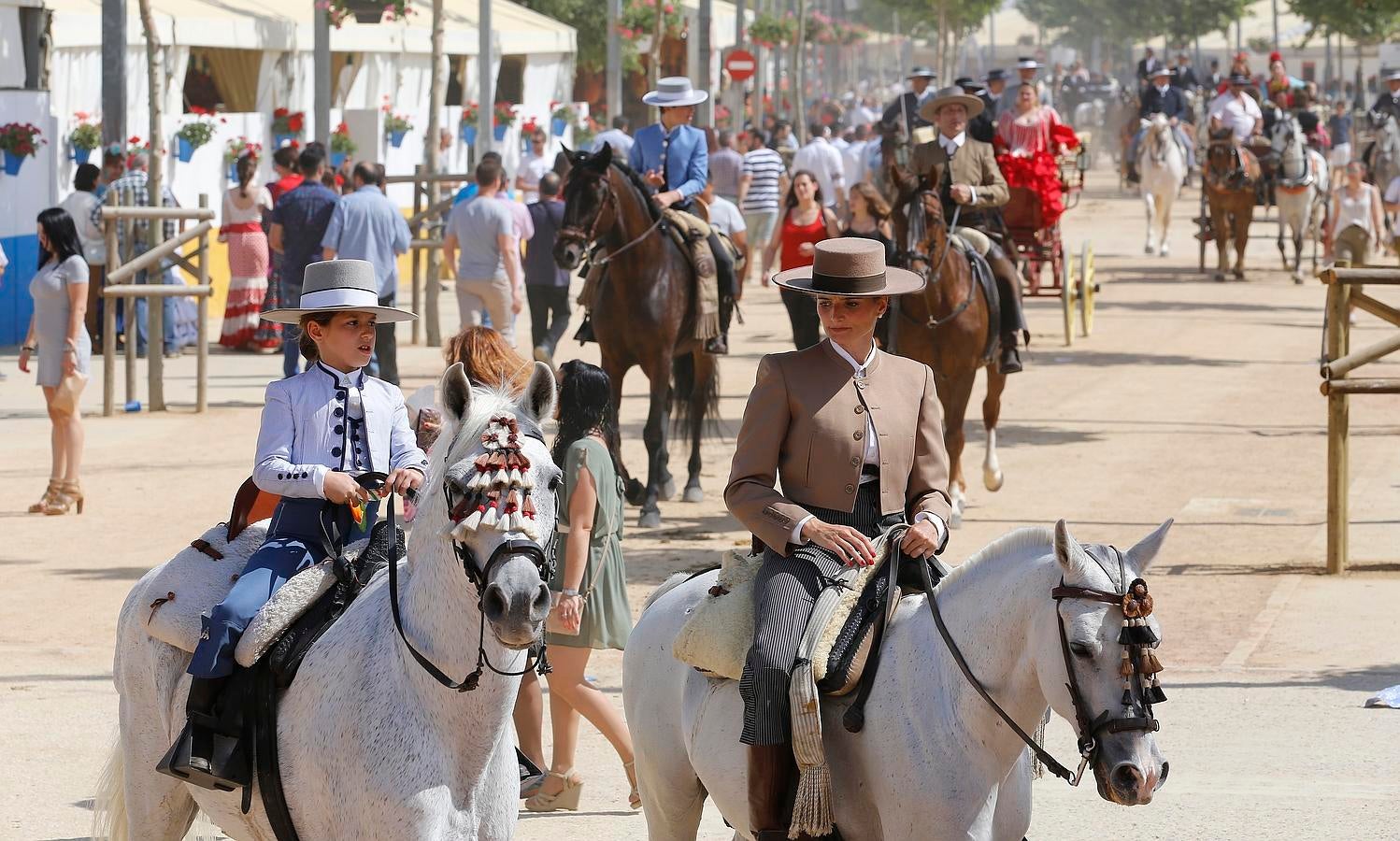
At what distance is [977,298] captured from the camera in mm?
13219

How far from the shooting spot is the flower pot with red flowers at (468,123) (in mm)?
31641

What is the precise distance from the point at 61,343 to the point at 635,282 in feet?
12.6

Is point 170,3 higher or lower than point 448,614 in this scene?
higher

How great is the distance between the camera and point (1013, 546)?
199 inches

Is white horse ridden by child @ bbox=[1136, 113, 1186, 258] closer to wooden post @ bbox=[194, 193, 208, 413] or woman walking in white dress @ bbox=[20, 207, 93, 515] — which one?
wooden post @ bbox=[194, 193, 208, 413]

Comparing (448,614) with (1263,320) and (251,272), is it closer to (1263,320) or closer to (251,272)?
(251,272)

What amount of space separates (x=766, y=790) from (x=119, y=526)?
8.50m

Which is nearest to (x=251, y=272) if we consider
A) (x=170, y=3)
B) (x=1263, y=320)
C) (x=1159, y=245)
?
(x=170, y=3)

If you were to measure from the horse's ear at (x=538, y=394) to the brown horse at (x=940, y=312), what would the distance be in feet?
26.5

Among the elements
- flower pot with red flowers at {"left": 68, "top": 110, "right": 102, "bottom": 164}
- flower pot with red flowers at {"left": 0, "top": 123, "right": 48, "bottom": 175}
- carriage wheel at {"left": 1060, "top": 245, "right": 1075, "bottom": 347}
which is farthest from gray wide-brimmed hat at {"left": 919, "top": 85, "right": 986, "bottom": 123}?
flower pot with red flowers at {"left": 68, "top": 110, "right": 102, "bottom": 164}

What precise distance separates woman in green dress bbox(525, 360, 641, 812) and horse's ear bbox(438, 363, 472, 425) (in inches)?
95.4

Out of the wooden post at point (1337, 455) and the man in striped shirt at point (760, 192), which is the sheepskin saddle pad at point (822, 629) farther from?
the man in striped shirt at point (760, 192)

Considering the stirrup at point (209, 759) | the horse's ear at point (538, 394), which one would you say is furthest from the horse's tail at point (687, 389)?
the horse's ear at point (538, 394)

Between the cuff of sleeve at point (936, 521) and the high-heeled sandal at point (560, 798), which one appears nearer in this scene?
the cuff of sleeve at point (936, 521)
